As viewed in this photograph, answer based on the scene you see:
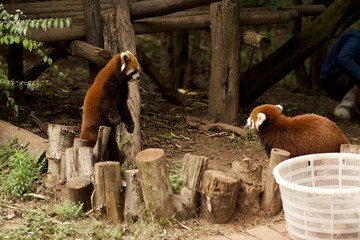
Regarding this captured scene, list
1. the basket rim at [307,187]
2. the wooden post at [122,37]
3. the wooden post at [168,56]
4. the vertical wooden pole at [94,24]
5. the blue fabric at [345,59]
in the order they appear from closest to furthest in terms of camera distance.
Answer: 1. the basket rim at [307,187]
2. the wooden post at [122,37]
3. the vertical wooden pole at [94,24]
4. the blue fabric at [345,59]
5. the wooden post at [168,56]

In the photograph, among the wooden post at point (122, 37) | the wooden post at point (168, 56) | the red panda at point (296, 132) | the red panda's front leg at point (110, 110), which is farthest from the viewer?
the wooden post at point (168, 56)

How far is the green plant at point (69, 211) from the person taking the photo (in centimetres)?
477

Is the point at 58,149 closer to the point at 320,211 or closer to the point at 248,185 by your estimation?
the point at 248,185

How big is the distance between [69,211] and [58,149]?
0.73 metres

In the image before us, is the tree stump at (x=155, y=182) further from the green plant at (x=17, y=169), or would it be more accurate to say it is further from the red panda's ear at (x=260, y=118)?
the green plant at (x=17, y=169)

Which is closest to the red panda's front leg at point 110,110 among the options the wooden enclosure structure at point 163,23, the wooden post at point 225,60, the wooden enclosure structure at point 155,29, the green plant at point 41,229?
the wooden enclosure structure at point 155,29

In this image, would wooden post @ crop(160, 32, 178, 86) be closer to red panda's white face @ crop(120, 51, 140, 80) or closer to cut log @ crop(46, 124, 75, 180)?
red panda's white face @ crop(120, 51, 140, 80)

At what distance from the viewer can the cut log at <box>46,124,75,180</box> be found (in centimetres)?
530

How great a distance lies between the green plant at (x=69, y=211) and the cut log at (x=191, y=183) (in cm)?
73

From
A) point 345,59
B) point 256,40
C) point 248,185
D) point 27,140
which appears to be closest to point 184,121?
point 256,40

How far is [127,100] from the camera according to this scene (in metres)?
5.99

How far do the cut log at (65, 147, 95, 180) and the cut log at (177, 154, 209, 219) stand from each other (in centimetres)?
76

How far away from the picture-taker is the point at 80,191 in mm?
4816

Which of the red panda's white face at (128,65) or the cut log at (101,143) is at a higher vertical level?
the red panda's white face at (128,65)
